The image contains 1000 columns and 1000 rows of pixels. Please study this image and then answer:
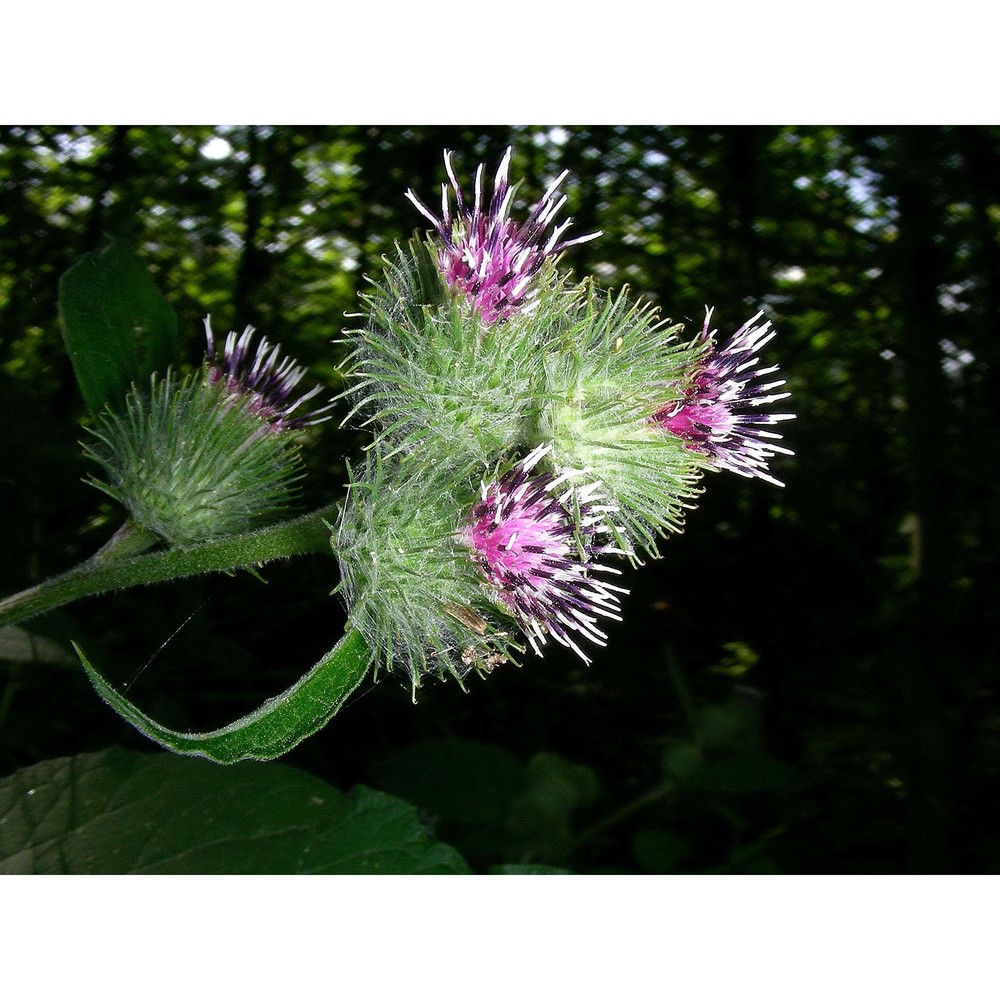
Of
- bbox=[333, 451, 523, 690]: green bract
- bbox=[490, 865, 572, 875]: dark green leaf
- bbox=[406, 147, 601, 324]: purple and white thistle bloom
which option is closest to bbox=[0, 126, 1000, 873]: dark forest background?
bbox=[490, 865, 572, 875]: dark green leaf

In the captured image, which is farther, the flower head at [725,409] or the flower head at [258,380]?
the flower head at [258,380]

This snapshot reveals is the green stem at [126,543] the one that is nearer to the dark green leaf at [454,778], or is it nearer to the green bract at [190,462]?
the green bract at [190,462]

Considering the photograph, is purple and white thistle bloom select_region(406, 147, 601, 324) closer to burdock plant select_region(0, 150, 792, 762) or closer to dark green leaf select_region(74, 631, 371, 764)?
burdock plant select_region(0, 150, 792, 762)

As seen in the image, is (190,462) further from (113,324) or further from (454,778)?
(454,778)

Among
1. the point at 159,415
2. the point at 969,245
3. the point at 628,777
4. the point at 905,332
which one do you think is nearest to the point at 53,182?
the point at 159,415

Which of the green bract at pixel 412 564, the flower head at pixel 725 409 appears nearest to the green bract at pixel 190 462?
the green bract at pixel 412 564

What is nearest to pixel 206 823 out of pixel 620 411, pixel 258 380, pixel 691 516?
pixel 258 380
